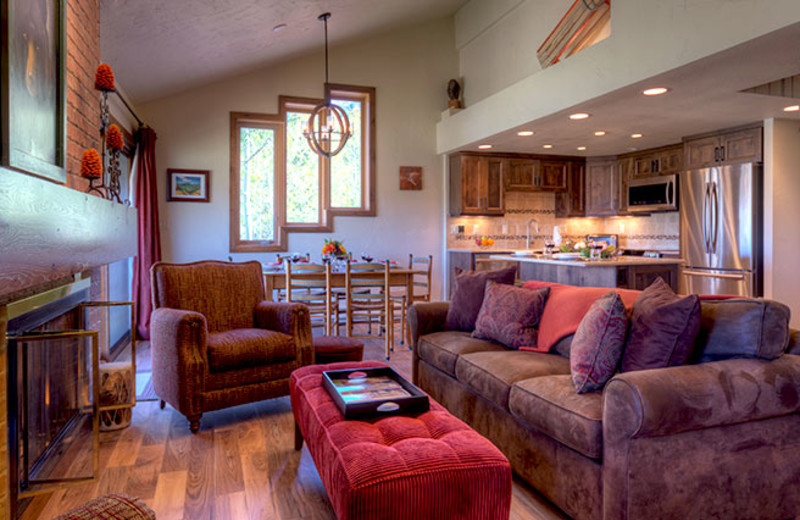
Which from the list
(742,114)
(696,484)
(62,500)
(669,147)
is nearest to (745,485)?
(696,484)

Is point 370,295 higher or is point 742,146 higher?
point 742,146

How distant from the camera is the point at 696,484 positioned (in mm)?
1888

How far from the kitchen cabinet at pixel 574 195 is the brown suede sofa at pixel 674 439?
577cm

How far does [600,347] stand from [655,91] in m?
2.88

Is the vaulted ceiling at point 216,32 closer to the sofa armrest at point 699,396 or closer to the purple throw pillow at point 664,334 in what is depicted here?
the purple throw pillow at point 664,334

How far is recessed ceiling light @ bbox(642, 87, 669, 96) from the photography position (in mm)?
4137

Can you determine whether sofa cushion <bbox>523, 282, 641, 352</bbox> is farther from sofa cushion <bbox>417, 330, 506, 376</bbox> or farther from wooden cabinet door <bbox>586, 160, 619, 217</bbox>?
wooden cabinet door <bbox>586, 160, 619, 217</bbox>

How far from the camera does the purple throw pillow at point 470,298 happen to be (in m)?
3.59

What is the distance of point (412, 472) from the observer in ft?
5.30

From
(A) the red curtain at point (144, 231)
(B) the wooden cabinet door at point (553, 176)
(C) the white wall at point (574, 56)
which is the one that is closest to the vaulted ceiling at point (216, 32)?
(A) the red curtain at point (144, 231)

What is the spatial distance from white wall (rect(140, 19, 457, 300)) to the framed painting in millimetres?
3692

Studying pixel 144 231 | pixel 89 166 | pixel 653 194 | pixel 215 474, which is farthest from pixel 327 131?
pixel 653 194

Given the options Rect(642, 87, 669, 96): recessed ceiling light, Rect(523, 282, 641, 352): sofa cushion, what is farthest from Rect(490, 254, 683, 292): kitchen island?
Rect(523, 282, 641, 352): sofa cushion

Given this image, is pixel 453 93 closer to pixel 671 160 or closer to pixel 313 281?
pixel 671 160
